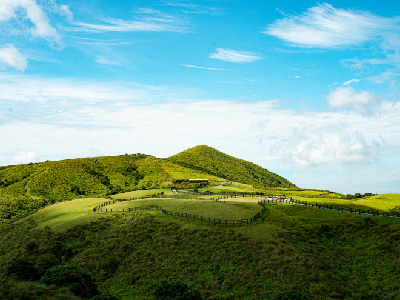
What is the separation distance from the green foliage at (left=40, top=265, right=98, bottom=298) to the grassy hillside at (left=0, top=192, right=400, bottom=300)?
1.10ft

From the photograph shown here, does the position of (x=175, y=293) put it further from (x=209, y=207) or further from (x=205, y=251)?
(x=209, y=207)

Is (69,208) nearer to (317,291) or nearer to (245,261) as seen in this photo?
(245,261)

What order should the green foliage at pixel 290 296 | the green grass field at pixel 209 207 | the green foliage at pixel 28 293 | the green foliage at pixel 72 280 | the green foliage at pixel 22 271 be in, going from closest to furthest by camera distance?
1. the green foliage at pixel 28 293
2. the green foliage at pixel 290 296
3. the green foliage at pixel 72 280
4. the green foliage at pixel 22 271
5. the green grass field at pixel 209 207

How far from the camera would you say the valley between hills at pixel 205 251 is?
1533 inches

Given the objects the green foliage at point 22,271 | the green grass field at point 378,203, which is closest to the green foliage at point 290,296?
the green foliage at point 22,271

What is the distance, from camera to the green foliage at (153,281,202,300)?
113ft

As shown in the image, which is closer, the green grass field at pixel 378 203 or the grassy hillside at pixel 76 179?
the green grass field at pixel 378 203

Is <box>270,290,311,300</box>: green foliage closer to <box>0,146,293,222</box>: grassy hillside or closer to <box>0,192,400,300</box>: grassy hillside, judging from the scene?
<box>0,192,400,300</box>: grassy hillside

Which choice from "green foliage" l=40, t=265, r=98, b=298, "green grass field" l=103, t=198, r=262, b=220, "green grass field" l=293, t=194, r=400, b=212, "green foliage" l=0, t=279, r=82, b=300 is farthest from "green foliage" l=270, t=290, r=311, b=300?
"green grass field" l=293, t=194, r=400, b=212

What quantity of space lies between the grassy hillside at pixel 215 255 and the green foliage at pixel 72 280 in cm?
34

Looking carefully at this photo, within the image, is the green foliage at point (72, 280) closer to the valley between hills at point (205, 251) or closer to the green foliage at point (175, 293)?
the valley between hills at point (205, 251)

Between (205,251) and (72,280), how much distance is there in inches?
791

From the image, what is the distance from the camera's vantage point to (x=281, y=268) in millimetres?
42719

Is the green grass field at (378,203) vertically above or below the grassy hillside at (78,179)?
below
